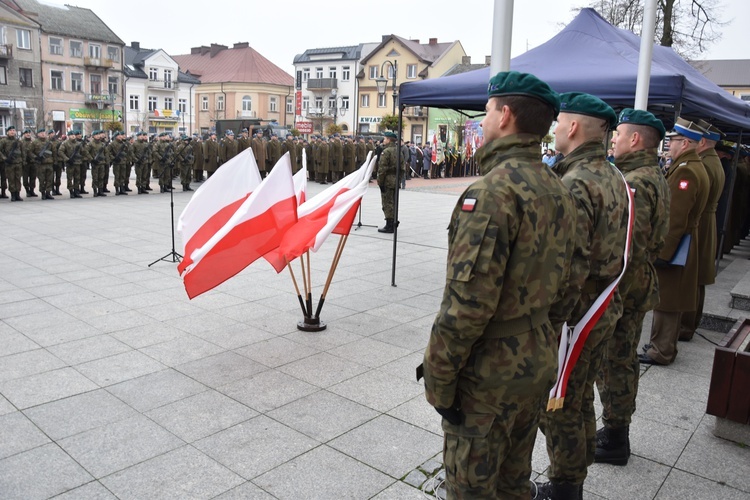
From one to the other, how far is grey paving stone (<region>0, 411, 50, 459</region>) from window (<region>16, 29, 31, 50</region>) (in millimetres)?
60778

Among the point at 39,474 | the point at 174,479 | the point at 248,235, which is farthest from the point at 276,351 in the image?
the point at 39,474

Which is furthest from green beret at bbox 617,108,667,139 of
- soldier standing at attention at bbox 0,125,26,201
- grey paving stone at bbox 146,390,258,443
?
soldier standing at attention at bbox 0,125,26,201

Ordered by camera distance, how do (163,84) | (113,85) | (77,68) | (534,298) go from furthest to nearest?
(163,84) < (113,85) < (77,68) < (534,298)

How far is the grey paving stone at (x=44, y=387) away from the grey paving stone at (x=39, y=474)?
2.56ft

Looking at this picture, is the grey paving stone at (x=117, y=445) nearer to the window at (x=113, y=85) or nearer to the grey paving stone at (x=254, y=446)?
the grey paving stone at (x=254, y=446)

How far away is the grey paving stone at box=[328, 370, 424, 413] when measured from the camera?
4.56m

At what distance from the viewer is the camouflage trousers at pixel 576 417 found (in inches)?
121

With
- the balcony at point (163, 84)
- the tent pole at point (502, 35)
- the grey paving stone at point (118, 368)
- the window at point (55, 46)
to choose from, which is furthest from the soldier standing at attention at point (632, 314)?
the balcony at point (163, 84)

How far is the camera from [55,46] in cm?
5800

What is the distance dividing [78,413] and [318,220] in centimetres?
256

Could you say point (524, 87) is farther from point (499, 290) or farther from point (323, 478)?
point (323, 478)

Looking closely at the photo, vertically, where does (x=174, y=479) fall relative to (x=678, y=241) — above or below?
below

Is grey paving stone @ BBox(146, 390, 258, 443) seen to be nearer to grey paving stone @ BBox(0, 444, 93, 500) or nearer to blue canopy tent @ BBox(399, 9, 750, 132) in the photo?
grey paving stone @ BBox(0, 444, 93, 500)

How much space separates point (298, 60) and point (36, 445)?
252 ft
